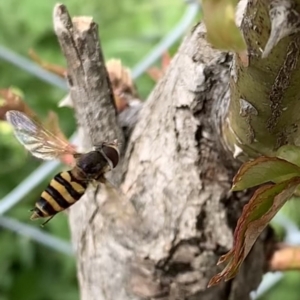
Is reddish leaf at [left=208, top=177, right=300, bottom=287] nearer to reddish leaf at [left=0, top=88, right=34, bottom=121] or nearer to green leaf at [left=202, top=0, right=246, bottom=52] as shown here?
green leaf at [left=202, top=0, right=246, bottom=52]

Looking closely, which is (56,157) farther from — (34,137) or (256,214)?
(256,214)

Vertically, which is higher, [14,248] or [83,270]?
[83,270]

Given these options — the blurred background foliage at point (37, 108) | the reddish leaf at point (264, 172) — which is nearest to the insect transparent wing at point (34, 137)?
the reddish leaf at point (264, 172)

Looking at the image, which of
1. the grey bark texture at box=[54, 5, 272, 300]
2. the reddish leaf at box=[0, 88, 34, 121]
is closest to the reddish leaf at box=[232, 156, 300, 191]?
the grey bark texture at box=[54, 5, 272, 300]

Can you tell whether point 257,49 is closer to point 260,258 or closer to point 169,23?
point 260,258

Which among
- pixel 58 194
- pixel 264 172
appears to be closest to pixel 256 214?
pixel 264 172

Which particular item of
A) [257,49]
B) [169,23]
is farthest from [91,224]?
[169,23]
